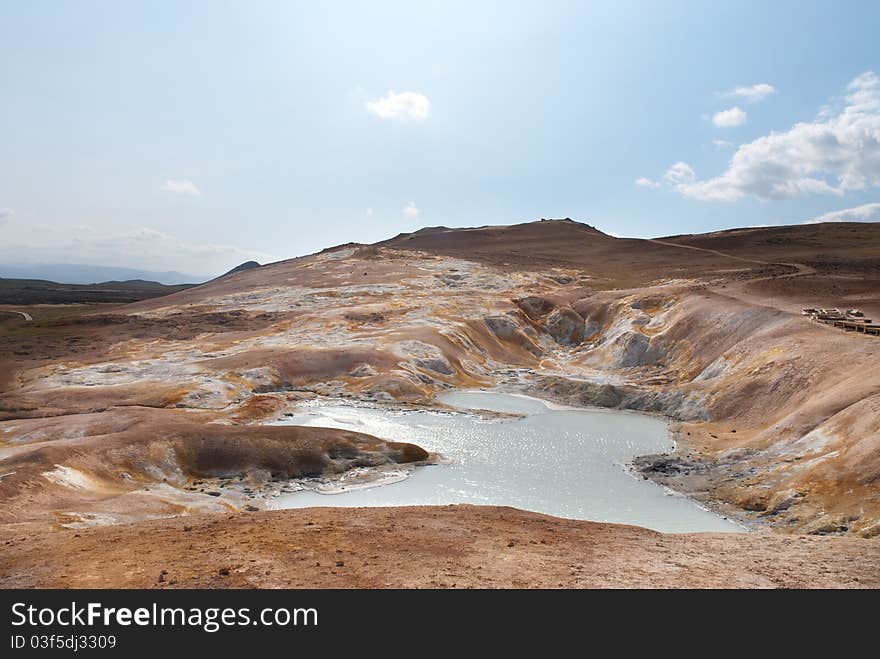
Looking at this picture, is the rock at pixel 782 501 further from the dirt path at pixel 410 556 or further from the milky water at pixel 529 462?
the dirt path at pixel 410 556

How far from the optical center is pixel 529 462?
40.7 metres

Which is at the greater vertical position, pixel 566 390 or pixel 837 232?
pixel 837 232

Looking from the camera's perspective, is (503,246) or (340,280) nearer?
(340,280)

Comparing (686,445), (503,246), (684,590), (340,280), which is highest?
(503,246)

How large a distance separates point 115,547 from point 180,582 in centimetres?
461

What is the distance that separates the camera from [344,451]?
132 feet

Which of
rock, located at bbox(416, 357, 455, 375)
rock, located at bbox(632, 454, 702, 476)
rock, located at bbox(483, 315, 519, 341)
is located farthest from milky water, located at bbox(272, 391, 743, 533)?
rock, located at bbox(483, 315, 519, 341)

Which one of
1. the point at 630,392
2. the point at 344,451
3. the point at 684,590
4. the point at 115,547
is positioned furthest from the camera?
the point at 630,392

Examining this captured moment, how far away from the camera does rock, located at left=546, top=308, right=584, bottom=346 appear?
9122cm

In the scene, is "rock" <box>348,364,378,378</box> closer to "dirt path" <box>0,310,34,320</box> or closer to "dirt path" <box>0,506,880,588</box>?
"dirt path" <box>0,506,880,588</box>

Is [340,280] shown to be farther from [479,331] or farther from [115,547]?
[115,547]

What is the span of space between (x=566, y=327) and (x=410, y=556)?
78.9 meters
